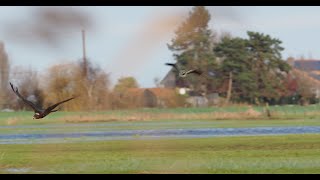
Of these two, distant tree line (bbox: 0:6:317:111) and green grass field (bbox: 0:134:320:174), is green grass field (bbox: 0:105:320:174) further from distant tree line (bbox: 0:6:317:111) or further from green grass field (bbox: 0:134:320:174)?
distant tree line (bbox: 0:6:317:111)

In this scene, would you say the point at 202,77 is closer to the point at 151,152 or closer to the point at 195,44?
the point at 195,44

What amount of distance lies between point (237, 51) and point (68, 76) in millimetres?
10249

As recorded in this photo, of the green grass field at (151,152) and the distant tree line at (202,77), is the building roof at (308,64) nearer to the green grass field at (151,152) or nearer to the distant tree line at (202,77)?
the distant tree line at (202,77)

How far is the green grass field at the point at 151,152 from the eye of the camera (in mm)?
13664

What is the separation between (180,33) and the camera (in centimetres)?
1662

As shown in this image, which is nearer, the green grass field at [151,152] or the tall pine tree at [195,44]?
the green grass field at [151,152]

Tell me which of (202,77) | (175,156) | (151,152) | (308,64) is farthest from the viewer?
(308,64)

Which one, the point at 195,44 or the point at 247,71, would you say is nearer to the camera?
the point at 195,44

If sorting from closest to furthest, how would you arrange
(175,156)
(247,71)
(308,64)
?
(175,156) → (308,64) → (247,71)

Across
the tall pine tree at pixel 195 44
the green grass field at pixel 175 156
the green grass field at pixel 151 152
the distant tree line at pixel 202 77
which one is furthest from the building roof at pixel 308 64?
the green grass field at pixel 175 156

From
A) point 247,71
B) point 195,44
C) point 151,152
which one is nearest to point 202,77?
point 247,71

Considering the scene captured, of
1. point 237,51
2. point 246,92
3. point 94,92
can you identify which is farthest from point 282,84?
point 94,92

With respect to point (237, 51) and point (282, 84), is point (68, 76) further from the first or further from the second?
point (282, 84)

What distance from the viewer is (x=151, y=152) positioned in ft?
55.3
